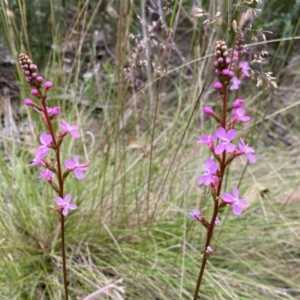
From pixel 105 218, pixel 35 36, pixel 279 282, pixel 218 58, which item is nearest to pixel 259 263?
pixel 279 282

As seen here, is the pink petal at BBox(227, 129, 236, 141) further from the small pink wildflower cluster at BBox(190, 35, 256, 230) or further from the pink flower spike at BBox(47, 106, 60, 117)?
the pink flower spike at BBox(47, 106, 60, 117)

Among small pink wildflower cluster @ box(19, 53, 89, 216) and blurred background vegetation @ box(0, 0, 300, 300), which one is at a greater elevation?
small pink wildflower cluster @ box(19, 53, 89, 216)

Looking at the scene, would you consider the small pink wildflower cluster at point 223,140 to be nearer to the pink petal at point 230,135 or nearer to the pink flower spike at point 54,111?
the pink petal at point 230,135

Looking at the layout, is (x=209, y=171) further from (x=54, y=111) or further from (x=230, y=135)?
(x=54, y=111)

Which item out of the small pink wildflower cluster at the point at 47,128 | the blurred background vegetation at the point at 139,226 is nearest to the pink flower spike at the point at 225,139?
the small pink wildflower cluster at the point at 47,128

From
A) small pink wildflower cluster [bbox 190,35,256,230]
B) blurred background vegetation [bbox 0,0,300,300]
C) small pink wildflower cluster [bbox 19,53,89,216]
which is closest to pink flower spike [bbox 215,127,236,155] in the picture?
small pink wildflower cluster [bbox 190,35,256,230]

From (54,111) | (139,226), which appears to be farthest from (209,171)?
(139,226)

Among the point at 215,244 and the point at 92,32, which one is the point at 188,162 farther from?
the point at 92,32

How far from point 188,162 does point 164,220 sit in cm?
36

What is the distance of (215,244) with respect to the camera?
5.69 feet

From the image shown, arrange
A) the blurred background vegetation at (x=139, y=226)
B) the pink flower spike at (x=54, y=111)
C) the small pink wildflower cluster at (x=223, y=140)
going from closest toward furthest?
1. the small pink wildflower cluster at (x=223, y=140)
2. the pink flower spike at (x=54, y=111)
3. the blurred background vegetation at (x=139, y=226)

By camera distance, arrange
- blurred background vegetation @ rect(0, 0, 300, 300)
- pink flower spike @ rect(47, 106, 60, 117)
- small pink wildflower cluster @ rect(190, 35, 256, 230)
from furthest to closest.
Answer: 1. blurred background vegetation @ rect(0, 0, 300, 300)
2. pink flower spike @ rect(47, 106, 60, 117)
3. small pink wildflower cluster @ rect(190, 35, 256, 230)

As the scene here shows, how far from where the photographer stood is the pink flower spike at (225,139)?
32.6 inches

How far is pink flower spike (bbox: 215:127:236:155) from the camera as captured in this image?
32.6 inches
